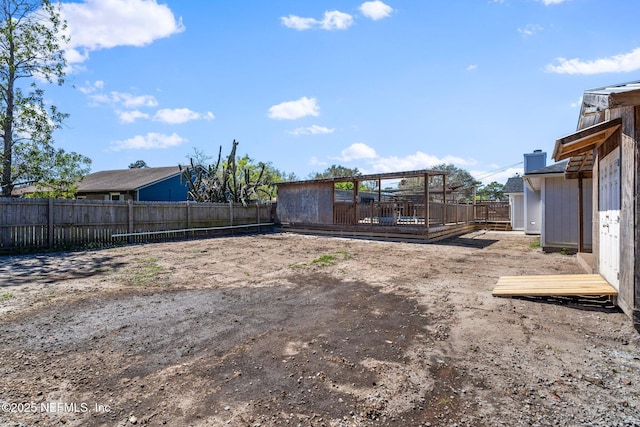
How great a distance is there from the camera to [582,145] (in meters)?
5.42

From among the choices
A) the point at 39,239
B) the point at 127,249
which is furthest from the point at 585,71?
the point at 39,239

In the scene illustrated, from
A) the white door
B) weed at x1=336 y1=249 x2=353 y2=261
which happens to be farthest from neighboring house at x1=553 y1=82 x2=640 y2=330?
weed at x1=336 y1=249 x2=353 y2=261

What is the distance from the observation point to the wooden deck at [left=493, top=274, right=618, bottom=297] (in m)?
4.43

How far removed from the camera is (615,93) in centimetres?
299

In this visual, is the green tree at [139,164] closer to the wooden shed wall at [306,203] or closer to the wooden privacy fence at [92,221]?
the wooden shed wall at [306,203]

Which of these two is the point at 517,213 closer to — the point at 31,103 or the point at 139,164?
the point at 31,103

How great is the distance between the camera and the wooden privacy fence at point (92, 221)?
30.8 ft

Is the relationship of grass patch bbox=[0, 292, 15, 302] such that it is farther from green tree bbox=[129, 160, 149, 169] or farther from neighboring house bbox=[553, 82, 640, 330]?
green tree bbox=[129, 160, 149, 169]

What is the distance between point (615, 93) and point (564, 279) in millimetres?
3402

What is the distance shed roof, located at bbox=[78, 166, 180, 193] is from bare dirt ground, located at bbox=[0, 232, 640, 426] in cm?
1741

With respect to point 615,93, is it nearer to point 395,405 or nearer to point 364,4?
point 395,405

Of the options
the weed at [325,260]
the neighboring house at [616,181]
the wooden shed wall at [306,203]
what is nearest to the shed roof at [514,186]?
the wooden shed wall at [306,203]

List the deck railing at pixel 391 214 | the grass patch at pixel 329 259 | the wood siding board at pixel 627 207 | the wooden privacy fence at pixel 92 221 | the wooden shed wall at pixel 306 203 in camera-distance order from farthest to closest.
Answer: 1. the wooden shed wall at pixel 306 203
2. the deck railing at pixel 391 214
3. the wooden privacy fence at pixel 92 221
4. the grass patch at pixel 329 259
5. the wood siding board at pixel 627 207

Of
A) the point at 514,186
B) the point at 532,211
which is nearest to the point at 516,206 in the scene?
the point at 514,186
